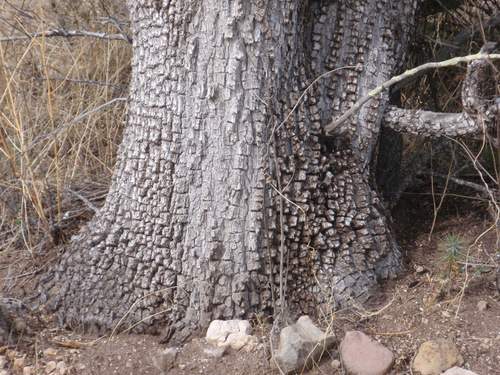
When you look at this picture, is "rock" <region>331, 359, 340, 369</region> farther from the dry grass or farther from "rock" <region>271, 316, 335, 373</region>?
the dry grass

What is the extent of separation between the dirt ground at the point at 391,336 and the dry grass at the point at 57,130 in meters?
0.79

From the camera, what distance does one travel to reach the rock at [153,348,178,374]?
1.98 m

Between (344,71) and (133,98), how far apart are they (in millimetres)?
921

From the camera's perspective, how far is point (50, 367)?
198cm

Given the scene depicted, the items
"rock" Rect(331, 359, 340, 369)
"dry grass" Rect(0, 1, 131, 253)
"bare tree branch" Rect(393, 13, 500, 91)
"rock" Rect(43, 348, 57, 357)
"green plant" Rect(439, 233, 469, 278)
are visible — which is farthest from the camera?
"dry grass" Rect(0, 1, 131, 253)

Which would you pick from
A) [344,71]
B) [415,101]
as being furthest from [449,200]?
[344,71]

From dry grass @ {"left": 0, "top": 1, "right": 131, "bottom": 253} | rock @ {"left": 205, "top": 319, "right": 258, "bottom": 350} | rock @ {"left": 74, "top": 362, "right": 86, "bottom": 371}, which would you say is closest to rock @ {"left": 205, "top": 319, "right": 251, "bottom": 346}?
rock @ {"left": 205, "top": 319, "right": 258, "bottom": 350}

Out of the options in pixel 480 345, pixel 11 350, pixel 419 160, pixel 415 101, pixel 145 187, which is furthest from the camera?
pixel 415 101

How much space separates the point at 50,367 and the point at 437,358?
144 centimetres

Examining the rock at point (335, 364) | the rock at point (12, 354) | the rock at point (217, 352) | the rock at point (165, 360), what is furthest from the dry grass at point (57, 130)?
the rock at point (335, 364)

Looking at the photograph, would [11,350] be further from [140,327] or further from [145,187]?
[145,187]

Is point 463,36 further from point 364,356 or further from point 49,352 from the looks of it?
point 49,352

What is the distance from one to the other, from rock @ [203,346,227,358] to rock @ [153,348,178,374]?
127 millimetres

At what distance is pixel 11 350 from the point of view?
205 cm
